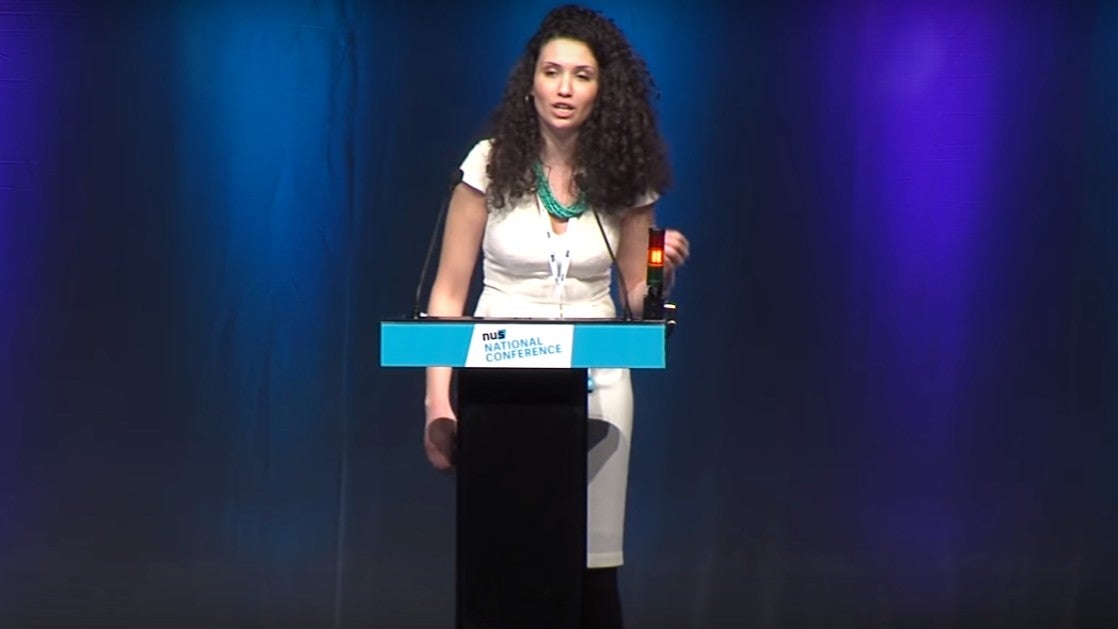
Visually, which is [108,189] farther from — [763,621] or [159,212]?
[763,621]

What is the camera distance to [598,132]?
248cm

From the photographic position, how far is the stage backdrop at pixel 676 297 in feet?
12.6

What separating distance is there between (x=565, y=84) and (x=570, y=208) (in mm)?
203

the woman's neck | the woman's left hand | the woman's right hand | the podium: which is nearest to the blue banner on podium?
the podium

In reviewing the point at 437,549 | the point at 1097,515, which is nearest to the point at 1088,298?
the point at 1097,515

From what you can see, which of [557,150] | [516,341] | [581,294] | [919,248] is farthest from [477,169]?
[919,248]

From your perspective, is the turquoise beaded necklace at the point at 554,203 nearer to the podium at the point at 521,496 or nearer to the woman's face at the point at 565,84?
the woman's face at the point at 565,84

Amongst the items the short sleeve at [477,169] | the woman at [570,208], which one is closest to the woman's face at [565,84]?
the woman at [570,208]

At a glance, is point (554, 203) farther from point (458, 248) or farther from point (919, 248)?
point (919, 248)

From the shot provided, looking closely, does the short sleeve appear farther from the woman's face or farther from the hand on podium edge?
the hand on podium edge

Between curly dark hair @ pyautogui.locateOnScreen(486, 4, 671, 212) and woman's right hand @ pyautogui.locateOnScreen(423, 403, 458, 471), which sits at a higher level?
curly dark hair @ pyautogui.locateOnScreen(486, 4, 671, 212)

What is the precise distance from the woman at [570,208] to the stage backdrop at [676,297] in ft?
4.43

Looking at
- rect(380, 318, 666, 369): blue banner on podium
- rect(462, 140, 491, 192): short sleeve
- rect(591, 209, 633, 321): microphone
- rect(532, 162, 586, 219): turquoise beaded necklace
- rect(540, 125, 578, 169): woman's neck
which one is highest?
rect(540, 125, 578, 169): woman's neck

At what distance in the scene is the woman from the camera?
8.02 feet
